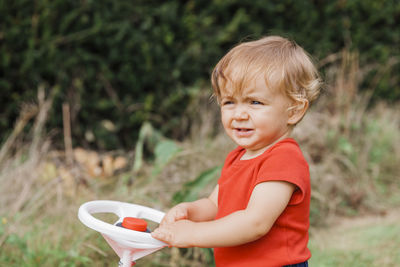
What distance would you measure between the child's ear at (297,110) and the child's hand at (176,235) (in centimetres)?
53

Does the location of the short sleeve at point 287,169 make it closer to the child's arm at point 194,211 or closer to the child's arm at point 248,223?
the child's arm at point 248,223

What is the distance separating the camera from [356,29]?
5.71m

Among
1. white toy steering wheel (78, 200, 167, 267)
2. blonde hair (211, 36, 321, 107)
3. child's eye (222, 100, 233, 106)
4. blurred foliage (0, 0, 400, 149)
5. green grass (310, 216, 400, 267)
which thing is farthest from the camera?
blurred foliage (0, 0, 400, 149)

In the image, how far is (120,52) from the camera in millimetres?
4285

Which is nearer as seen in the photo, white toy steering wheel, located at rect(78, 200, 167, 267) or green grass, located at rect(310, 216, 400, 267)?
white toy steering wheel, located at rect(78, 200, 167, 267)

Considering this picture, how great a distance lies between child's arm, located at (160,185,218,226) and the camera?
1.72 metres

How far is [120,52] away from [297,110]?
292cm

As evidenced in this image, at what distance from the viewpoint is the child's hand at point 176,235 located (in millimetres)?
1523

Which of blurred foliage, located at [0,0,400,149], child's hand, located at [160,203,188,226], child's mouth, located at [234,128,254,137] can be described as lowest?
child's hand, located at [160,203,188,226]

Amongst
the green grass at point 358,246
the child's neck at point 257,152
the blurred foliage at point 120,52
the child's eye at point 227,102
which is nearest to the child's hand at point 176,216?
the child's neck at point 257,152

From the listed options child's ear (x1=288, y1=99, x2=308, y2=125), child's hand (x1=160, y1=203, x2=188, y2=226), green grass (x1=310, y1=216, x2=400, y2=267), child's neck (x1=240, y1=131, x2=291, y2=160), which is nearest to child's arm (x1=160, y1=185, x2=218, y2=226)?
child's hand (x1=160, y1=203, x2=188, y2=226)

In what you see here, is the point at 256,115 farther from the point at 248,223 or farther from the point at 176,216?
the point at 176,216

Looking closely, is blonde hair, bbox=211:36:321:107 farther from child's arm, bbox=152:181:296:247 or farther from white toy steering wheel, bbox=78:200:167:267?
white toy steering wheel, bbox=78:200:167:267

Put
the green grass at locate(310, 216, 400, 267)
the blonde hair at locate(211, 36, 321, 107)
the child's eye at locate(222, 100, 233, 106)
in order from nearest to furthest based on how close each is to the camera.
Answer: the blonde hair at locate(211, 36, 321, 107)
the child's eye at locate(222, 100, 233, 106)
the green grass at locate(310, 216, 400, 267)
